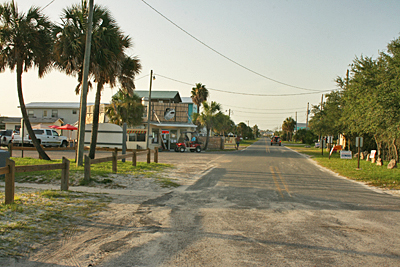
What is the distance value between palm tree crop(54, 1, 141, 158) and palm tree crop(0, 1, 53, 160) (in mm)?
1053

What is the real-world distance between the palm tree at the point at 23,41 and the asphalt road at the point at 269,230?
11.5 m

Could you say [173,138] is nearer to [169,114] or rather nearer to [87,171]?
[169,114]

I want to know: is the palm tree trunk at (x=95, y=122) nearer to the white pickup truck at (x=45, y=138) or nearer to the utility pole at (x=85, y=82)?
the utility pole at (x=85, y=82)

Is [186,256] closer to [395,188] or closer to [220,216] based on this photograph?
[220,216]

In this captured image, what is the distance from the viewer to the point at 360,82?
20.7 meters

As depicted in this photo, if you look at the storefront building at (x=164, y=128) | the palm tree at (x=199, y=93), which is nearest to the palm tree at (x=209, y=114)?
the storefront building at (x=164, y=128)

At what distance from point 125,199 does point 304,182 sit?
7.75 m

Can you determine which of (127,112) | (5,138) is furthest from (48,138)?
(127,112)

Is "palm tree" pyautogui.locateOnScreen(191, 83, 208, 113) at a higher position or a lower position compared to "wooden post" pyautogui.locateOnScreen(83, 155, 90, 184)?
higher

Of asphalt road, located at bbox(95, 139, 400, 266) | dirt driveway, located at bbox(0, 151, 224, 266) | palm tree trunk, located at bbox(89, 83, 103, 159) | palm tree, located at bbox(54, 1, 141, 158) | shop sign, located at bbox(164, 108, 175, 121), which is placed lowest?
dirt driveway, located at bbox(0, 151, 224, 266)

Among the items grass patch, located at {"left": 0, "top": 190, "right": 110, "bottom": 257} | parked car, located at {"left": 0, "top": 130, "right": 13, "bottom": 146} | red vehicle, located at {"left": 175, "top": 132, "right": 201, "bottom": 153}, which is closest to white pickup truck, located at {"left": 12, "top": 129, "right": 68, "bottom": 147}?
parked car, located at {"left": 0, "top": 130, "right": 13, "bottom": 146}

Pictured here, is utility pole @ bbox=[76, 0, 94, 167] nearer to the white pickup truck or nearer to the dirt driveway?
the dirt driveway

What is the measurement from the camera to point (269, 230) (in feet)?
20.2

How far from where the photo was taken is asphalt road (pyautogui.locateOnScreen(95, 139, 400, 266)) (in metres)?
4.69
